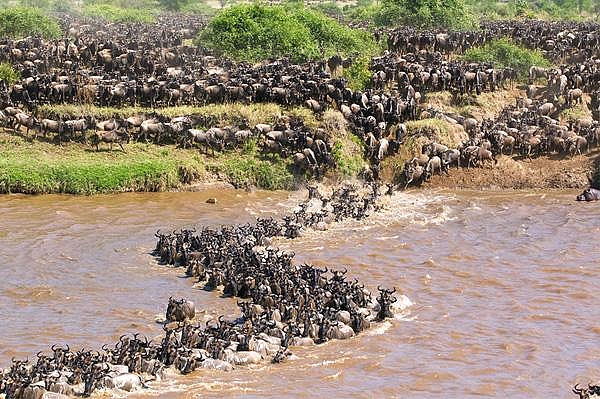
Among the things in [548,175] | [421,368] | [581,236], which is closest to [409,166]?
[548,175]

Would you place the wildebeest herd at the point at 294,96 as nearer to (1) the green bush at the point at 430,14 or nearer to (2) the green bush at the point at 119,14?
(1) the green bush at the point at 430,14

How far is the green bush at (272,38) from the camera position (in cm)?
3491

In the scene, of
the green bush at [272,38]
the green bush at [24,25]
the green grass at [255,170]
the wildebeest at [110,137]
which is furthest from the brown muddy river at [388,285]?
the green bush at [24,25]

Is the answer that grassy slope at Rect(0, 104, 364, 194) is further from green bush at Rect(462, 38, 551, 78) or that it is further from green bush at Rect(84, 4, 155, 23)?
green bush at Rect(84, 4, 155, 23)

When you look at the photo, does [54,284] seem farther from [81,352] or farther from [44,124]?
[44,124]

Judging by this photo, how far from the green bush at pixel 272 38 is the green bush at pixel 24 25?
747 cm

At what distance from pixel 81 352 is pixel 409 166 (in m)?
15.0

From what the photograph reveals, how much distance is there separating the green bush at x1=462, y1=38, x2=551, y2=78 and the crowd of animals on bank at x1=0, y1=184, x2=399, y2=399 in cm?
1429

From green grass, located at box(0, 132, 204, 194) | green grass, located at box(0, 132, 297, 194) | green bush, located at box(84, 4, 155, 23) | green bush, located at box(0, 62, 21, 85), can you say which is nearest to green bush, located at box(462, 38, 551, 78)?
green grass, located at box(0, 132, 297, 194)

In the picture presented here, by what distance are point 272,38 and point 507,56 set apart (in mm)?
8243

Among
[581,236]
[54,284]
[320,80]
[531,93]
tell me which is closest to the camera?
[54,284]

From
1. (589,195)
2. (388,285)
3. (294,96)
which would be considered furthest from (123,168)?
(589,195)

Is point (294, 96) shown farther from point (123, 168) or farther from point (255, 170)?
point (123, 168)

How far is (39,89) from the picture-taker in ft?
90.8
